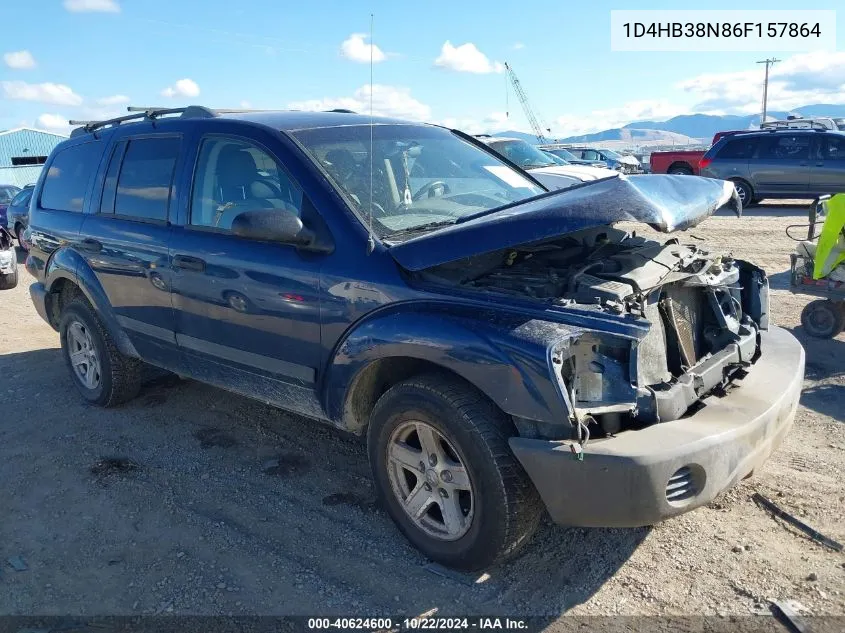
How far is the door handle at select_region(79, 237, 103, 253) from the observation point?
4730mm

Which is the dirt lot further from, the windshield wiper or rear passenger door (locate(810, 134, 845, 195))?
rear passenger door (locate(810, 134, 845, 195))

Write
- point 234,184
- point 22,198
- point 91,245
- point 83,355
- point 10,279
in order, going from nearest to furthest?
point 234,184
point 91,245
point 83,355
point 10,279
point 22,198

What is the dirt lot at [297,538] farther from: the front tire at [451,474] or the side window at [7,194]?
the side window at [7,194]

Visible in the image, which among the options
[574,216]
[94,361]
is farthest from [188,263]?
[574,216]

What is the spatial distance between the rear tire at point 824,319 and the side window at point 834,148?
35.2 feet

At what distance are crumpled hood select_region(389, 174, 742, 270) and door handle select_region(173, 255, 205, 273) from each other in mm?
1283

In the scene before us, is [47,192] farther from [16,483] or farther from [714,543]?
[714,543]

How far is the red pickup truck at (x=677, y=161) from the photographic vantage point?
20250 millimetres

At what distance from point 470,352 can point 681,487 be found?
958 mm

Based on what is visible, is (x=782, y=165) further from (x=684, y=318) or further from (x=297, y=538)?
(x=297, y=538)

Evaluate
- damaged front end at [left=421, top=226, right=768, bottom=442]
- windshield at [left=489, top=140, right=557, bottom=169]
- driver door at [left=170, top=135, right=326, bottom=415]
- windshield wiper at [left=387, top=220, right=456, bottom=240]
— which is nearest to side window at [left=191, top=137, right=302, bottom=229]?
driver door at [left=170, top=135, right=326, bottom=415]

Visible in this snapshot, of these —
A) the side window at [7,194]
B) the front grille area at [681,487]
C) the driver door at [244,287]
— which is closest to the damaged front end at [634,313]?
the front grille area at [681,487]

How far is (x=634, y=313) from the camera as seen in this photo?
2854mm

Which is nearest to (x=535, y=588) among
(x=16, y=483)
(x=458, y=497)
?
(x=458, y=497)
